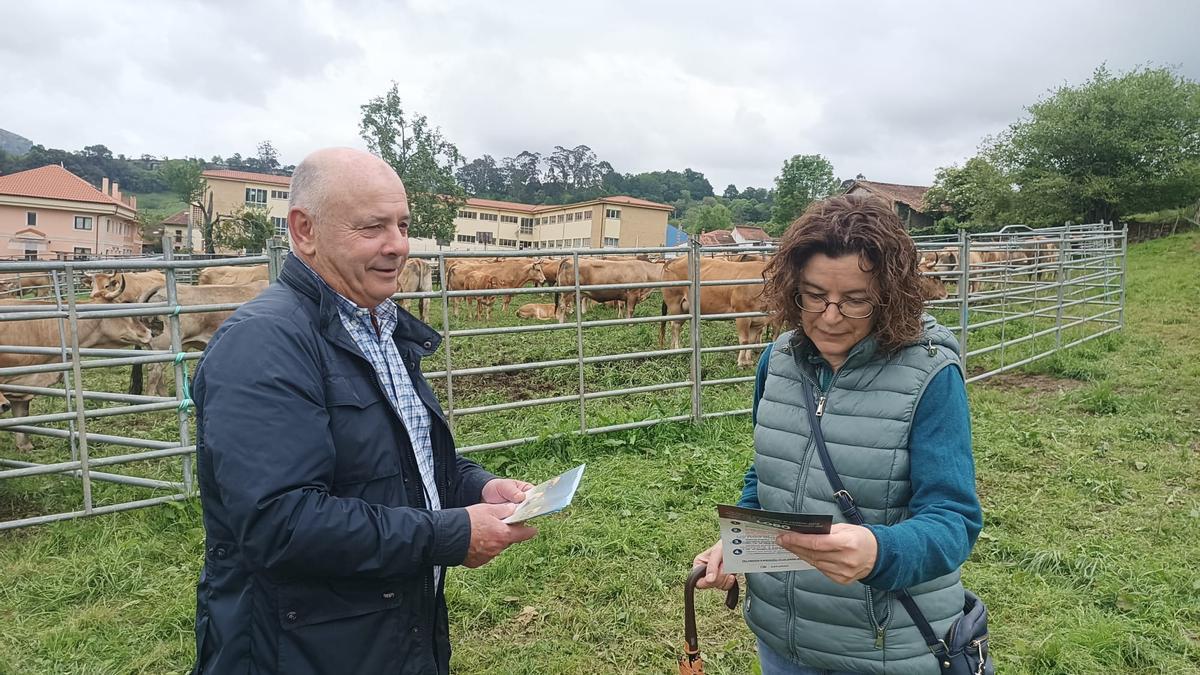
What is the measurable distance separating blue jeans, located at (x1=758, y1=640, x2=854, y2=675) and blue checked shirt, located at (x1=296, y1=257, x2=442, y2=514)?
85 cm

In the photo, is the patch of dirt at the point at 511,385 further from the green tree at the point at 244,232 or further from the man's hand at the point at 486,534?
the green tree at the point at 244,232

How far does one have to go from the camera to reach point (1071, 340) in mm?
10094

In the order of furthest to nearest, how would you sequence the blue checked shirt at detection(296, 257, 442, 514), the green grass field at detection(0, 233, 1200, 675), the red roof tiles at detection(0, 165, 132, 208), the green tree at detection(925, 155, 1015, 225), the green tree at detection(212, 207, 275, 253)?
the red roof tiles at detection(0, 165, 132, 208), the green tree at detection(212, 207, 275, 253), the green tree at detection(925, 155, 1015, 225), the green grass field at detection(0, 233, 1200, 675), the blue checked shirt at detection(296, 257, 442, 514)

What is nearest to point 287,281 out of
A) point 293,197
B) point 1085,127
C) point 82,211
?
point 293,197

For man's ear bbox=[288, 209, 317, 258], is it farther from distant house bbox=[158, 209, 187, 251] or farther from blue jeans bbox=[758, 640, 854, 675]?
distant house bbox=[158, 209, 187, 251]

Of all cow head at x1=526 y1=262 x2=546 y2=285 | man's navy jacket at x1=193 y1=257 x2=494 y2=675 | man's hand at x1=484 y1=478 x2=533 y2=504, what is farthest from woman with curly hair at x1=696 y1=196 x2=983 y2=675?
cow head at x1=526 y1=262 x2=546 y2=285

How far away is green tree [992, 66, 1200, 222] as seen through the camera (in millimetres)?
23156

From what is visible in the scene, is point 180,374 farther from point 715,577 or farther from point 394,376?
point 715,577

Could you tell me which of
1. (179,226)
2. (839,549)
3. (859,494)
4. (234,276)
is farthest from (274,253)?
(179,226)

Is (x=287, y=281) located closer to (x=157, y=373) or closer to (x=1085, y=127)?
(x=157, y=373)

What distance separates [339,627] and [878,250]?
1.39 metres

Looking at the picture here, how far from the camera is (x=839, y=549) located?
1.22m

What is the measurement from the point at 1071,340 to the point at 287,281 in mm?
11525

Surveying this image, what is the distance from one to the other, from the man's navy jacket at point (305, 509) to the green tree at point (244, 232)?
39.7 m
